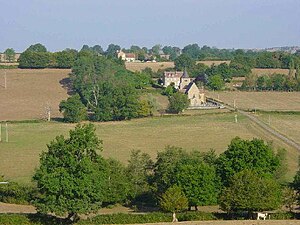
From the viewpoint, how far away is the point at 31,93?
9650 cm

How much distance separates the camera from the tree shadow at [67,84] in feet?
321

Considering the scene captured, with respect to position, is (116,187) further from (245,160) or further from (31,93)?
(31,93)

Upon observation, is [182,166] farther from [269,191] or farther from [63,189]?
[63,189]

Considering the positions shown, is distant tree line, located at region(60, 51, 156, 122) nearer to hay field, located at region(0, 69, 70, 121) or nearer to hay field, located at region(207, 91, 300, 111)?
hay field, located at region(0, 69, 70, 121)

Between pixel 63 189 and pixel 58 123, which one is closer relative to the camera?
pixel 63 189

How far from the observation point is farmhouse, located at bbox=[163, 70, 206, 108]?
284ft

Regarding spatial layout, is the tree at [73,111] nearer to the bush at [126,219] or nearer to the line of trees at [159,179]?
the line of trees at [159,179]

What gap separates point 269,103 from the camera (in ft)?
285

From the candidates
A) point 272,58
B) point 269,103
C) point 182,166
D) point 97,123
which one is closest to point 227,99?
point 269,103

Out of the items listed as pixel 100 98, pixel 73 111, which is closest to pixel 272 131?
pixel 73 111

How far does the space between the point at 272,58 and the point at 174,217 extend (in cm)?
11104

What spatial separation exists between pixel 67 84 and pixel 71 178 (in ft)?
251

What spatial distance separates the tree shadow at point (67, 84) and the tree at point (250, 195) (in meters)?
69.4

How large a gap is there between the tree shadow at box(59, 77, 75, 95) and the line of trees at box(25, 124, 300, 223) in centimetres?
6323
